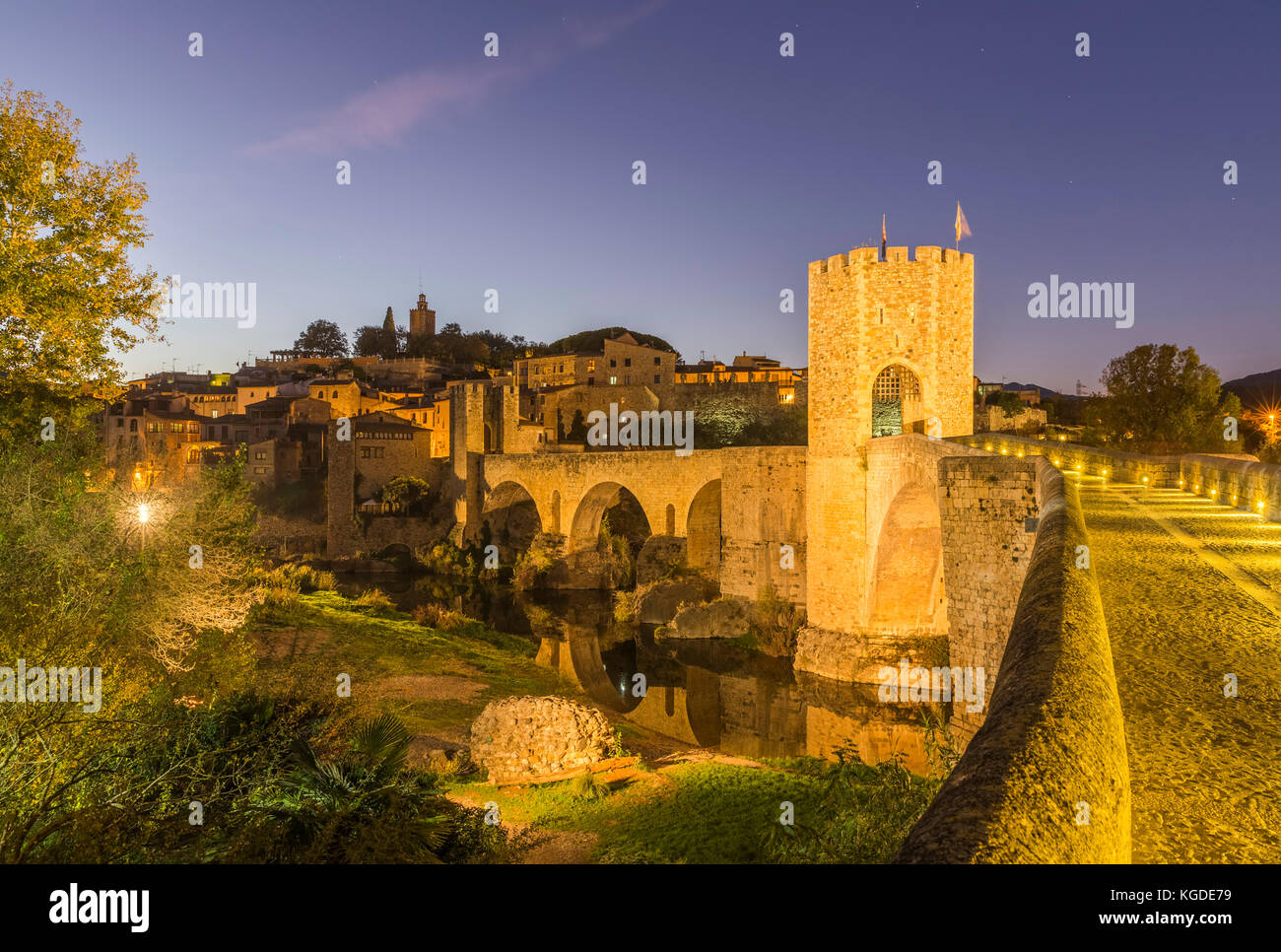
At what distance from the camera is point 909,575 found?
19.5 metres

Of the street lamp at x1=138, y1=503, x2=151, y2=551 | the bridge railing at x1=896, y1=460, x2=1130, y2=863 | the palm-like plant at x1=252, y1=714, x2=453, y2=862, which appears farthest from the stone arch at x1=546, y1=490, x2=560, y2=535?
the bridge railing at x1=896, y1=460, x2=1130, y2=863

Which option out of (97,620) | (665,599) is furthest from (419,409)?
(97,620)

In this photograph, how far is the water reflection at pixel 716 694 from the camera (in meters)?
17.1

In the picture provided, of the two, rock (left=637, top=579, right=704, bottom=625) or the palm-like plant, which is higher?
the palm-like plant

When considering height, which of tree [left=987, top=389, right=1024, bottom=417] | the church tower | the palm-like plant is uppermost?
the church tower

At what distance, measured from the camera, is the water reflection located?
17.1m

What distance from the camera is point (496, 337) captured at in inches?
4257

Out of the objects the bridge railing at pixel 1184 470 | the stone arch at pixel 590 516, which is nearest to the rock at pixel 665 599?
the stone arch at pixel 590 516

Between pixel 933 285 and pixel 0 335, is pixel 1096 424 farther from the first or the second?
pixel 0 335

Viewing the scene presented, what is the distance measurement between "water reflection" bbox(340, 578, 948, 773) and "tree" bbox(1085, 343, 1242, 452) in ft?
56.0

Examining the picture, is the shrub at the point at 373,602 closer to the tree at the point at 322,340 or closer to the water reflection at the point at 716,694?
the water reflection at the point at 716,694

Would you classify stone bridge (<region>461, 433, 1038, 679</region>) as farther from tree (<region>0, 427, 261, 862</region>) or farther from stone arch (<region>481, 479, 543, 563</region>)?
tree (<region>0, 427, 261, 862</region>)
